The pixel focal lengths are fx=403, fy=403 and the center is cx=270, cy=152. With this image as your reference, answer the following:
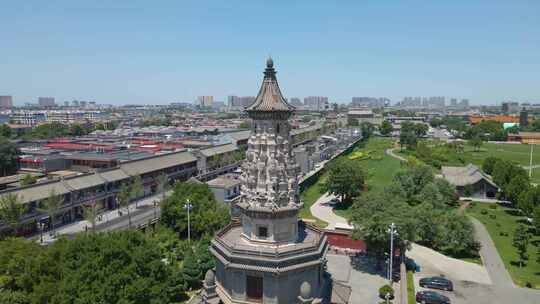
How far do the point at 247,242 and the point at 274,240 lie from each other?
2.11 meters

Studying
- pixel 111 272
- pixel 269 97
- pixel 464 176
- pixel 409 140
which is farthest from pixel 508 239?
pixel 409 140

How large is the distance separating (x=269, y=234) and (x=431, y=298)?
15.8 m

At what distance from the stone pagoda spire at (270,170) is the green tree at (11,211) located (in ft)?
106

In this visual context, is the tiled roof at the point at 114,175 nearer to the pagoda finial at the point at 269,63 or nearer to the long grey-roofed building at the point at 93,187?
the long grey-roofed building at the point at 93,187

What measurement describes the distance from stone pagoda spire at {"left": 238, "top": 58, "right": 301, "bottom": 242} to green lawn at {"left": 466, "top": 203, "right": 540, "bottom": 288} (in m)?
26.1

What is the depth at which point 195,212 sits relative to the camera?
49.1m

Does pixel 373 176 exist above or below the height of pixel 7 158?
below

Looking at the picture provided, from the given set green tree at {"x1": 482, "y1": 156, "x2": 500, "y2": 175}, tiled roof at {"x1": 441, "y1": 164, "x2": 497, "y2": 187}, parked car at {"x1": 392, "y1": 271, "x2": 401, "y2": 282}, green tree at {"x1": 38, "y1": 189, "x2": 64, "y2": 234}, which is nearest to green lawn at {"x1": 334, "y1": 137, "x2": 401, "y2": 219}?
tiled roof at {"x1": 441, "y1": 164, "x2": 497, "y2": 187}

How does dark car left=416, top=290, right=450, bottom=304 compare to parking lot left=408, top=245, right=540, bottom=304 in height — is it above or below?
above

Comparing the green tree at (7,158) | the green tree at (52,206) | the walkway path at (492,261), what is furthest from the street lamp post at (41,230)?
the walkway path at (492,261)

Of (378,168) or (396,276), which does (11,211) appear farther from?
(378,168)

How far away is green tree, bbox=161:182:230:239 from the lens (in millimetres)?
47781

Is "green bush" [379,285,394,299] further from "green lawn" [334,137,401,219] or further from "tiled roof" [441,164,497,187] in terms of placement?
"tiled roof" [441,164,497,187]

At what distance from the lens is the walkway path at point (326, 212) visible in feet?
191
